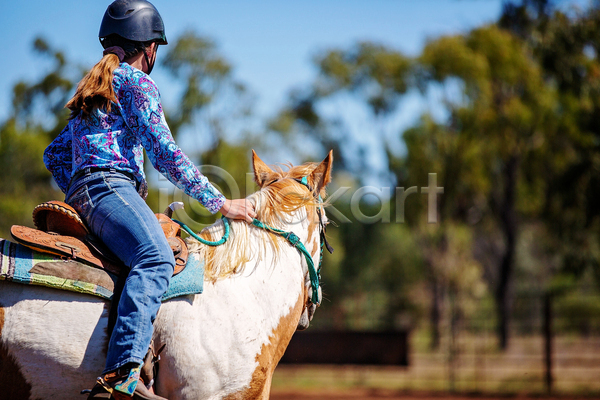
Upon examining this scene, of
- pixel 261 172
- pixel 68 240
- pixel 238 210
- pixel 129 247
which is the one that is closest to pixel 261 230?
pixel 238 210

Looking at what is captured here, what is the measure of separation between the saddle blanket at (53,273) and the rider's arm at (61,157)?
1.74 feet

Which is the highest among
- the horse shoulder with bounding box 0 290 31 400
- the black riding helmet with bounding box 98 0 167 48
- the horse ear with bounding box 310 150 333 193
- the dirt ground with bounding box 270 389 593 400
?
the black riding helmet with bounding box 98 0 167 48

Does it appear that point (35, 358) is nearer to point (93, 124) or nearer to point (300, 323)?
point (93, 124)

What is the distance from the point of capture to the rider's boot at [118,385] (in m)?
2.04

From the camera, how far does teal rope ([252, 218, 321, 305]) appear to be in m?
2.71

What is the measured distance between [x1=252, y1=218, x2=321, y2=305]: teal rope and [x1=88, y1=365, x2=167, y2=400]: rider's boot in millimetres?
935

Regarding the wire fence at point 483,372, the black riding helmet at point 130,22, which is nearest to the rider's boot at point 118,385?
the black riding helmet at point 130,22

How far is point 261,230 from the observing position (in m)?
2.70

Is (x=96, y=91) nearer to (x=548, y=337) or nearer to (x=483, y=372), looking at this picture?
(x=548, y=337)

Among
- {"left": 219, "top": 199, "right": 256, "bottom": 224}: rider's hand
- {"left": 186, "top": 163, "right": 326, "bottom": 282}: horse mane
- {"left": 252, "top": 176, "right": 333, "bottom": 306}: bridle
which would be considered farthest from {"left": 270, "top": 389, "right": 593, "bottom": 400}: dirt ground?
{"left": 219, "top": 199, "right": 256, "bottom": 224}: rider's hand

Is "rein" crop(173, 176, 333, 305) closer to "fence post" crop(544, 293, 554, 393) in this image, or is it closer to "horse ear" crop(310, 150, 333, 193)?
"horse ear" crop(310, 150, 333, 193)

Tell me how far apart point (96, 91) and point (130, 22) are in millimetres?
457

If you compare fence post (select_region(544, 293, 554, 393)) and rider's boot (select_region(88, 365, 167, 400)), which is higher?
rider's boot (select_region(88, 365, 167, 400))

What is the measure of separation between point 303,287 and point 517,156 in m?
19.0
